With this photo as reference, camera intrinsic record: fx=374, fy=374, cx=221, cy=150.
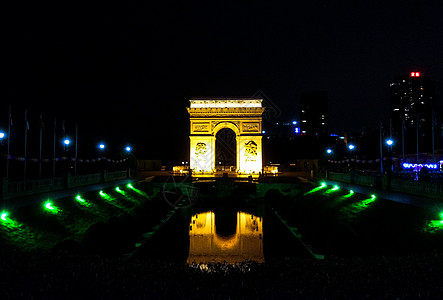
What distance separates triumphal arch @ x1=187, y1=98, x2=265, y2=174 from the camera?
39.4 metres

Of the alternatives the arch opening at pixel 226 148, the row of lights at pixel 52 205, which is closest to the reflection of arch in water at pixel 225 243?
the row of lights at pixel 52 205

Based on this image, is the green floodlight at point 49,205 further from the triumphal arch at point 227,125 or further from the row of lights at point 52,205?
the triumphal arch at point 227,125

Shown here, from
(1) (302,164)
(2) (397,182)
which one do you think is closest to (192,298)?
(2) (397,182)

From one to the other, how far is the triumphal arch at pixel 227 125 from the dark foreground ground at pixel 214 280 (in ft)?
104

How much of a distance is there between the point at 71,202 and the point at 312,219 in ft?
36.4

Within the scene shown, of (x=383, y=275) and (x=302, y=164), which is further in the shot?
(x=302, y=164)

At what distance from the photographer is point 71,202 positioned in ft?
55.3

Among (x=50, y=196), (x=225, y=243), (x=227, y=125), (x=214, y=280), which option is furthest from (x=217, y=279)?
(x=227, y=125)

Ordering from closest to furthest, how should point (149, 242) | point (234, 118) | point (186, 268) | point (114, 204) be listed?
point (186, 268) → point (149, 242) → point (114, 204) → point (234, 118)

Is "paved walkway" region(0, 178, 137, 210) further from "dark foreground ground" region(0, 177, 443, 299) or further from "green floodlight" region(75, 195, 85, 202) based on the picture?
"dark foreground ground" region(0, 177, 443, 299)

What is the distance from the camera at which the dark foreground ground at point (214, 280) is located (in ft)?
18.7

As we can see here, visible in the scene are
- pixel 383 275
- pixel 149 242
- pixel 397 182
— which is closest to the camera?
pixel 383 275

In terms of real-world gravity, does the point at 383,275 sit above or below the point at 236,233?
above

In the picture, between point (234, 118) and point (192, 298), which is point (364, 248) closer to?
point (192, 298)
